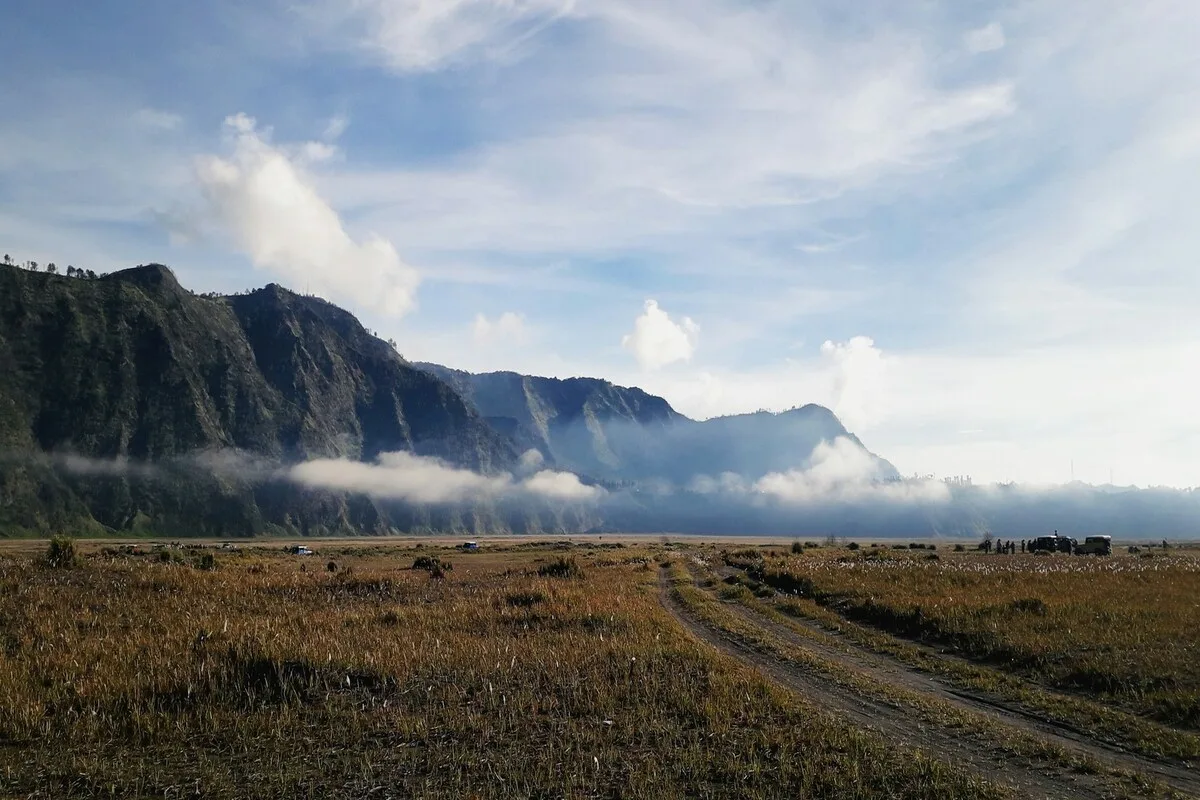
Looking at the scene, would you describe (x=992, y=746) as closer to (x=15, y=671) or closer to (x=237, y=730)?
(x=237, y=730)

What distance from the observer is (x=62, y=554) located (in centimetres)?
2670

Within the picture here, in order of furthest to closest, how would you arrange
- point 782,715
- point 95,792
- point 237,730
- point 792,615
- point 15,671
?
point 792,615 < point 15,671 < point 782,715 < point 237,730 < point 95,792

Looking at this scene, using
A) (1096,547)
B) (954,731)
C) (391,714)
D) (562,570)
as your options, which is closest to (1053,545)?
(1096,547)

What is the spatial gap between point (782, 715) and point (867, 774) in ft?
9.06

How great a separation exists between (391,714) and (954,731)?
963 cm

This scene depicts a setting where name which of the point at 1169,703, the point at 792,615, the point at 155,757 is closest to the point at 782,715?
the point at 1169,703

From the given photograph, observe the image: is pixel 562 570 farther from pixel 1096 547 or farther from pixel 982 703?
pixel 1096 547

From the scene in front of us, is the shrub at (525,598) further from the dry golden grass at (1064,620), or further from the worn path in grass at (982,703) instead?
the dry golden grass at (1064,620)

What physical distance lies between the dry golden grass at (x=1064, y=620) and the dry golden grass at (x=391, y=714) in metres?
8.26

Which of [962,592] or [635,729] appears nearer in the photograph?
[635,729]

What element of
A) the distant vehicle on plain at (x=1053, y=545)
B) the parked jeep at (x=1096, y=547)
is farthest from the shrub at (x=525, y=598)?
the distant vehicle on plain at (x=1053, y=545)

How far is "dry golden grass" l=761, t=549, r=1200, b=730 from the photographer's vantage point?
15.9 m

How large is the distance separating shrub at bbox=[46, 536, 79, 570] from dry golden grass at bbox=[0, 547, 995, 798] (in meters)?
6.47

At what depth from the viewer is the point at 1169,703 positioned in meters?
14.1
